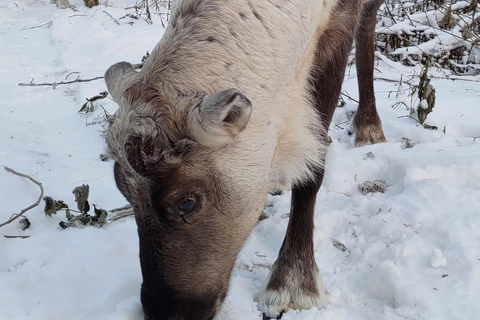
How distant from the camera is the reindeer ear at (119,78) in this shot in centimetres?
230

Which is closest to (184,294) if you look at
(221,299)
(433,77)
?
(221,299)

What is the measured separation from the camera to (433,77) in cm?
605

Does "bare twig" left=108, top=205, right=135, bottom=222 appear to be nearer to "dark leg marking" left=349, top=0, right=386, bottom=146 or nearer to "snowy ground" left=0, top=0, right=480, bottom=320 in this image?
"snowy ground" left=0, top=0, right=480, bottom=320

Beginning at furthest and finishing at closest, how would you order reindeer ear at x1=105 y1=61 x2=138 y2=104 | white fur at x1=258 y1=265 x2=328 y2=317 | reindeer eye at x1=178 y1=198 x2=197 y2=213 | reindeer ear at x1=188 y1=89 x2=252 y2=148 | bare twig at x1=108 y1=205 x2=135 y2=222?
bare twig at x1=108 y1=205 x2=135 y2=222 → white fur at x1=258 y1=265 x2=328 y2=317 → reindeer ear at x1=105 y1=61 x2=138 y2=104 → reindeer eye at x1=178 y1=198 x2=197 y2=213 → reindeer ear at x1=188 y1=89 x2=252 y2=148

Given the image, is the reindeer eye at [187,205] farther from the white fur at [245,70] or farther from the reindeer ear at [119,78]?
the reindeer ear at [119,78]

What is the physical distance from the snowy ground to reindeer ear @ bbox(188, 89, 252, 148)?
36.8 inches

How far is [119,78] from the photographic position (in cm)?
236

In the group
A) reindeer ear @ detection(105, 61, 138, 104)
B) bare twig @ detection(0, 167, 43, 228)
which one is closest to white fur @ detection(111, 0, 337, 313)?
reindeer ear @ detection(105, 61, 138, 104)

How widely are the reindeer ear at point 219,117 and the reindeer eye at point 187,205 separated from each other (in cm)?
23

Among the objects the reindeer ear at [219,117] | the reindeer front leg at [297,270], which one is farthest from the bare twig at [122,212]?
the reindeer ear at [219,117]

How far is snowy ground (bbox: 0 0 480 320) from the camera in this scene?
8.58 ft

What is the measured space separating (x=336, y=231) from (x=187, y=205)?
1.53m

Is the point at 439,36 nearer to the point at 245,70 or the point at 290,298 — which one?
the point at 290,298

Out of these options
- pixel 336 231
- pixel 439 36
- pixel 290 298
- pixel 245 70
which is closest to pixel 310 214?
pixel 336 231
